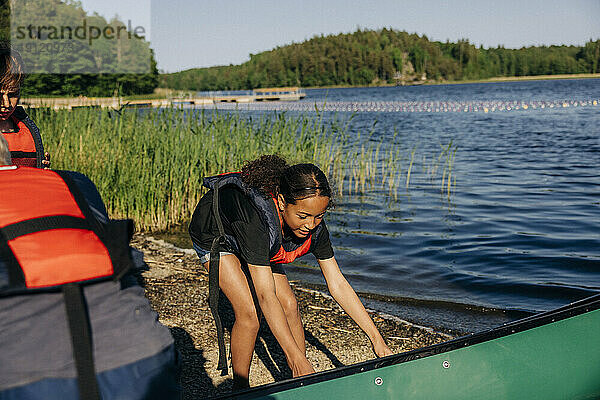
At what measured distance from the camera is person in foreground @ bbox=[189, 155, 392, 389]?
2859mm

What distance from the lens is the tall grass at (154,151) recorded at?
7383mm

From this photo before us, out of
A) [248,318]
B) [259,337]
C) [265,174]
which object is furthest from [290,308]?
[259,337]

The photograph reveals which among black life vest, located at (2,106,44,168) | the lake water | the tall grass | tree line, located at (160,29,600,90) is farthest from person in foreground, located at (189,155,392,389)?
tree line, located at (160,29,600,90)

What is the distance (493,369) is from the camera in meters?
3.10

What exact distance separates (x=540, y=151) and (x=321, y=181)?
14579mm

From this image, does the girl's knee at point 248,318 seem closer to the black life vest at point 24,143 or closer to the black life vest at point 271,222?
the black life vest at point 271,222

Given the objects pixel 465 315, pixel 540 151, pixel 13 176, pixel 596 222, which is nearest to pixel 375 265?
pixel 465 315

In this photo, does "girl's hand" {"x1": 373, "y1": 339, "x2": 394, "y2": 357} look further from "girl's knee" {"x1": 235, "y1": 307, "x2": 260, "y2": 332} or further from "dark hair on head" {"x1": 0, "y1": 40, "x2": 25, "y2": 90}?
"dark hair on head" {"x1": 0, "y1": 40, "x2": 25, "y2": 90}

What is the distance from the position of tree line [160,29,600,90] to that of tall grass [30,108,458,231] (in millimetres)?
98429

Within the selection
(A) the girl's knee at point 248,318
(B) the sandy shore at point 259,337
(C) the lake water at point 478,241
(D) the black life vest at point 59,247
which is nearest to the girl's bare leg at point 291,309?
(A) the girl's knee at point 248,318

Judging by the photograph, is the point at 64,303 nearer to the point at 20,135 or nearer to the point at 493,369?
the point at 493,369

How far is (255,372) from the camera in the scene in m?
4.04

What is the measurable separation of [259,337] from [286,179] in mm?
2141

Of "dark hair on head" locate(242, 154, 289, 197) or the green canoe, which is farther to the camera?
"dark hair on head" locate(242, 154, 289, 197)
